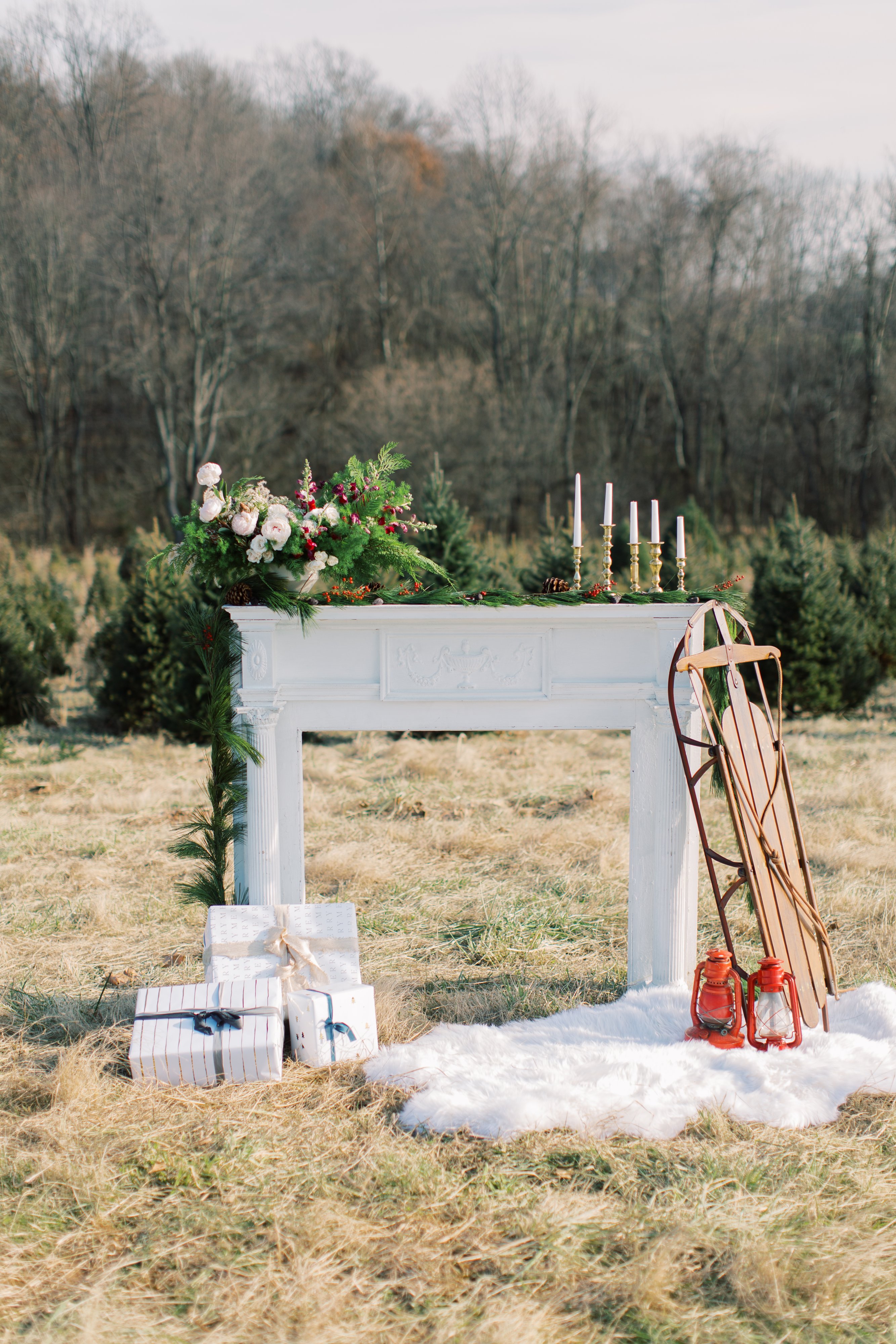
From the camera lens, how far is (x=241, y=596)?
12.2 ft

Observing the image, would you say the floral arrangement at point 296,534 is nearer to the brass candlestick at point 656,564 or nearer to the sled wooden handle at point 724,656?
the brass candlestick at point 656,564

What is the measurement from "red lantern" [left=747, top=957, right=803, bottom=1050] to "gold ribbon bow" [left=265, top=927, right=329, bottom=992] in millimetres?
1460

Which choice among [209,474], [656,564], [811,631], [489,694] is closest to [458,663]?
[489,694]

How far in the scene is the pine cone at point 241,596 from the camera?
12.2ft

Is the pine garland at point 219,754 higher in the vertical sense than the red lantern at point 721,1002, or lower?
higher

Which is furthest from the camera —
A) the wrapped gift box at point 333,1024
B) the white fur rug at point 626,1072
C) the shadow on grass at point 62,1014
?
the shadow on grass at point 62,1014

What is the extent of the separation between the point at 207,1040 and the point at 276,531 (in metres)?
1.74

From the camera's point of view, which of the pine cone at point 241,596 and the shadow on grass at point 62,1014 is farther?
the pine cone at point 241,596

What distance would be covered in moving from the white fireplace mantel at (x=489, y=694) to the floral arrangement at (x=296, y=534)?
159 millimetres

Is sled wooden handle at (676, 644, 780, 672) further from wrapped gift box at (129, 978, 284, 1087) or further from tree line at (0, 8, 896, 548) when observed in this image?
tree line at (0, 8, 896, 548)

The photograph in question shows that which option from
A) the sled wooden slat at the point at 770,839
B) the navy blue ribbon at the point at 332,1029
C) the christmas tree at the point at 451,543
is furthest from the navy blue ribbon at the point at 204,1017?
the christmas tree at the point at 451,543

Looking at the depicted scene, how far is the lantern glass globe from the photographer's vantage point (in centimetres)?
346

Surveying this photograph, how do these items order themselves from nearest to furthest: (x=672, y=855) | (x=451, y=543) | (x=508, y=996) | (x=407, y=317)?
(x=672, y=855)
(x=508, y=996)
(x=451, y=543)
(x=407, y=317)

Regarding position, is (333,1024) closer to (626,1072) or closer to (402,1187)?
(402,1187)
